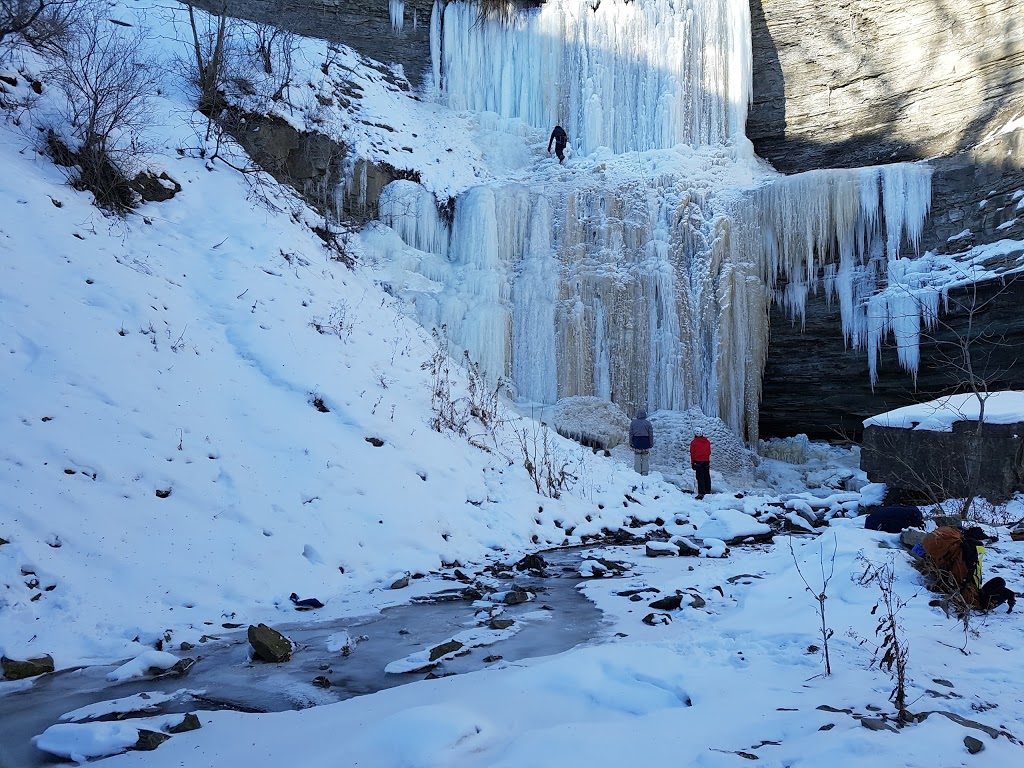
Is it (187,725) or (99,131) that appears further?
(99,131)

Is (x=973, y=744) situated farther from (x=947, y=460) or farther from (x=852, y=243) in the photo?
(x=852, y=243)

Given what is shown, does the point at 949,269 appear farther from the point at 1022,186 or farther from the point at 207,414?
the point at 207,414

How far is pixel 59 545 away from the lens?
181 inches

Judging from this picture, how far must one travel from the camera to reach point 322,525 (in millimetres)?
6156

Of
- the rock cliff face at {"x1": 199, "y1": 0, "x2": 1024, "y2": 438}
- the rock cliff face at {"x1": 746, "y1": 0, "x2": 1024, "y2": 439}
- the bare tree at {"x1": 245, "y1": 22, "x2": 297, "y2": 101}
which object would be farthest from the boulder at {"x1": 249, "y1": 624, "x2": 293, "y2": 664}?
the bare tree at {"x1": 245, "y1": 22, "x2": 297, "y2": 101}

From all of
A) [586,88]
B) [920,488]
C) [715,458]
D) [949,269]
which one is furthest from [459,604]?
[586,88]

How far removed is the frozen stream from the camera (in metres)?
3.18

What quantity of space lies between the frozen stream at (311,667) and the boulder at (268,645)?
0.19 feet

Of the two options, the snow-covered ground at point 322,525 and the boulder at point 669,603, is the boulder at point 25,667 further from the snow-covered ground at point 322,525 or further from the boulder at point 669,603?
the boulder at point 669,603

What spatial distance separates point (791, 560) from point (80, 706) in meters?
4.99

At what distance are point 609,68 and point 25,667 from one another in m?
19.9

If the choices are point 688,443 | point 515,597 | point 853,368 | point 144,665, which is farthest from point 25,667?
point 853,368

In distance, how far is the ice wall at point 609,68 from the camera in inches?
746

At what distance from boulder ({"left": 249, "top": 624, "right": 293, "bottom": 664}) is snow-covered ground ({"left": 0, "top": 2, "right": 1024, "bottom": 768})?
56cm
